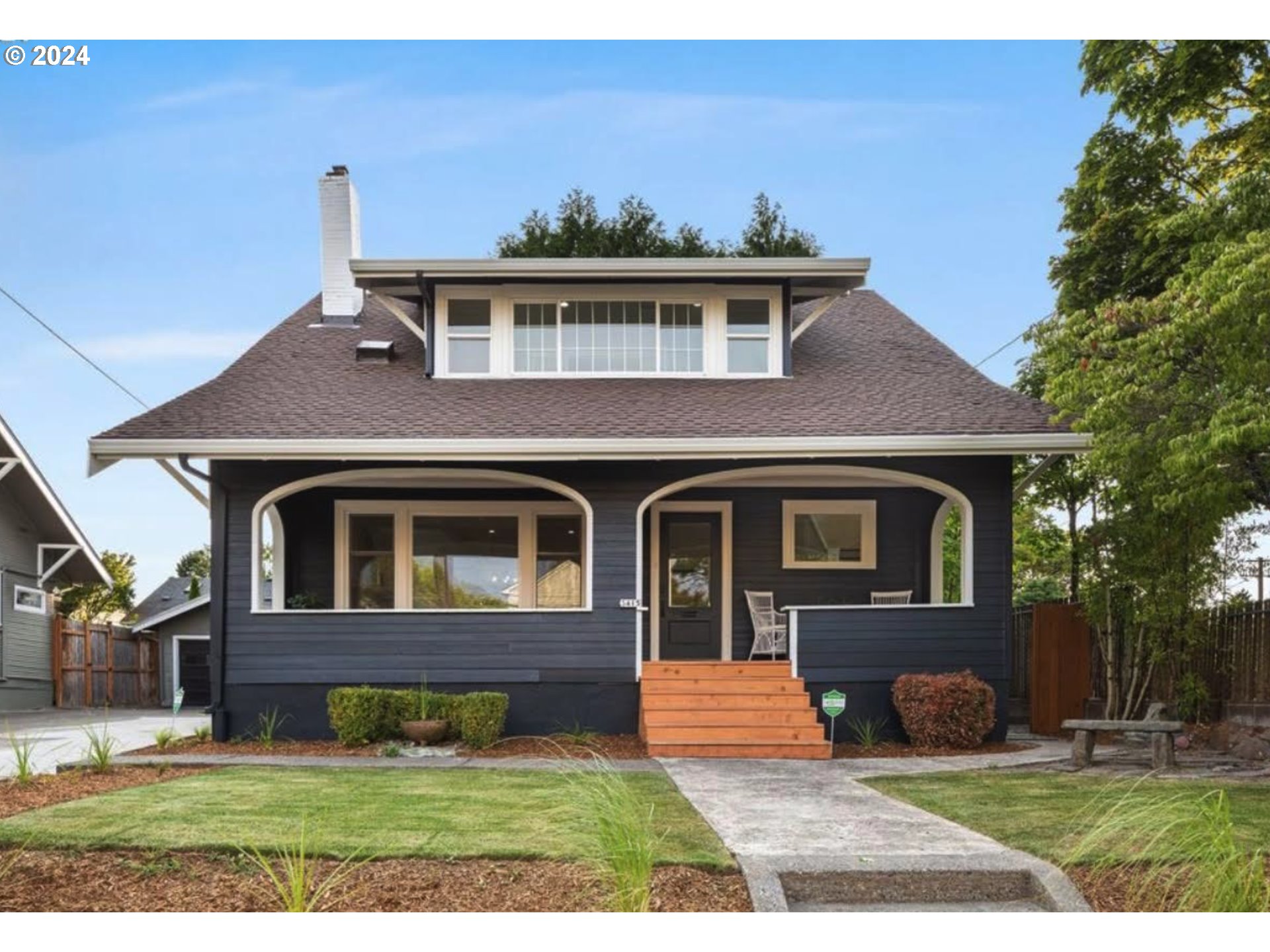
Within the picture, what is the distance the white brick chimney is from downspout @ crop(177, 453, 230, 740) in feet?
14.1

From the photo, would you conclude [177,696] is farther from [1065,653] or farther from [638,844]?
[1065,653]

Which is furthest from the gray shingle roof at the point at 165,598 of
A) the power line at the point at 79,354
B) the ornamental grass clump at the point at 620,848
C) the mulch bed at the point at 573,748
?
the ornamental grass clump at the point at 620,848

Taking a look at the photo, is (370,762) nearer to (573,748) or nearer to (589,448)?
(573,748)

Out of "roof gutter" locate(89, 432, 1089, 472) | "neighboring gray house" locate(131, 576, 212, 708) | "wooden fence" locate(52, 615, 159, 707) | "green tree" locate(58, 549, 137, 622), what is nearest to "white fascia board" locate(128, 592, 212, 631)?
"neighboring gray house" locate(131, 576, 212, 708)

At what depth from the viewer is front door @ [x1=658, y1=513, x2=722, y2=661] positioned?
13.8m

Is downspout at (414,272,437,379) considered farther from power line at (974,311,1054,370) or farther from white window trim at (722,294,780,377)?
power line at (974,311,1054,370)

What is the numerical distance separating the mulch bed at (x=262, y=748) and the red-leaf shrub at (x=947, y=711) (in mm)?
4752

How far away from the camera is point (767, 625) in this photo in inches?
531

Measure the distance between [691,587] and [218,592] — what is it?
196 inches

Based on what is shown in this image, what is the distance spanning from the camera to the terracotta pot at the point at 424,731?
10.9m

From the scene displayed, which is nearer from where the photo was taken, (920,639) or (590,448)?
(590,448)

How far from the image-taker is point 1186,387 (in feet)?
29.1

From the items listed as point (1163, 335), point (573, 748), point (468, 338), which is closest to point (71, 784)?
point (573, 748)

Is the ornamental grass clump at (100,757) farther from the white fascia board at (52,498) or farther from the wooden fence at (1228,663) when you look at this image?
the white fascia board at (52,498)
